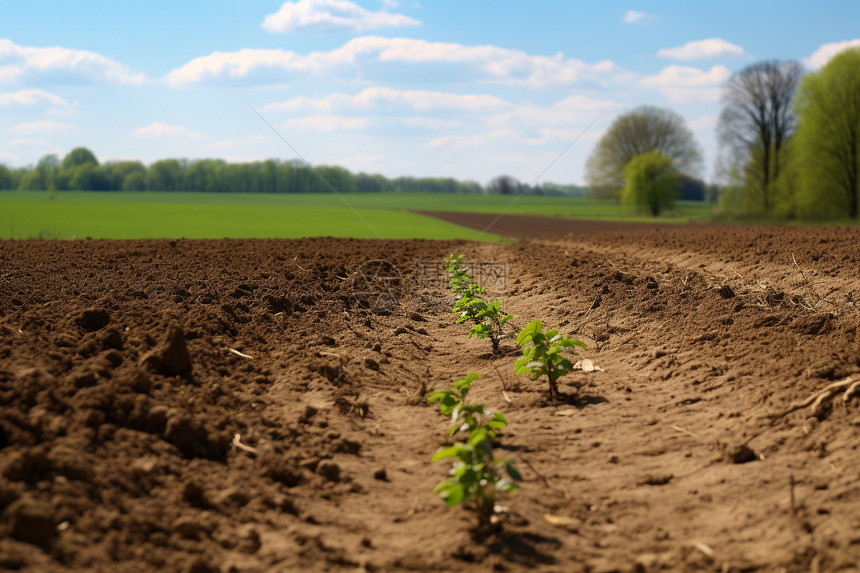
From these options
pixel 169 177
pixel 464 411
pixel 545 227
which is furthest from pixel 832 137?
pixel 169 177

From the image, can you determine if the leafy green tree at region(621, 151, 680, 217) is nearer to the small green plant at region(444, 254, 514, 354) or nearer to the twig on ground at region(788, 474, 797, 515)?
the small green plant at region(444, 254, 514, 354)

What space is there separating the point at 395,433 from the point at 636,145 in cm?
7105

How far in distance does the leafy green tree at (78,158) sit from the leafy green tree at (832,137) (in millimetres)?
93364

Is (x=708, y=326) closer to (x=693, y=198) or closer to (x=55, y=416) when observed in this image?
(x=55, y=416)

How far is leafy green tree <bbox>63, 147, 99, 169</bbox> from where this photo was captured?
9719cm

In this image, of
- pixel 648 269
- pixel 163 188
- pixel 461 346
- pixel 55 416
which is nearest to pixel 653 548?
pixel 55 416

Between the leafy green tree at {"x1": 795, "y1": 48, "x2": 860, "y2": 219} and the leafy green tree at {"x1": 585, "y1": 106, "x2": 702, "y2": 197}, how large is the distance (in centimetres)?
2880

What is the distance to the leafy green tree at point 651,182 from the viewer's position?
60.3 meters

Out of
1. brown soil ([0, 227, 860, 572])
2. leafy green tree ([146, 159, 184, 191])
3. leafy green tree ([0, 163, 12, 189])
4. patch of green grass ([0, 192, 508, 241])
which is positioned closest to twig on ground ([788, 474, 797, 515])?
brown soil ([0, 227, 860, 572])

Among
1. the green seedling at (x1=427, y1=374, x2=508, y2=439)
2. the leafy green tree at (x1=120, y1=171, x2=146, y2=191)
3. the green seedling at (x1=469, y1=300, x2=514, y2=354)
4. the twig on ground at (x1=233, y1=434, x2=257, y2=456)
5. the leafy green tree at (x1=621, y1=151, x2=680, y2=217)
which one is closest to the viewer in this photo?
the green seedling at (x1=427, y1=374, x2=508, y2=439)

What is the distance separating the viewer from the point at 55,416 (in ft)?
14.4

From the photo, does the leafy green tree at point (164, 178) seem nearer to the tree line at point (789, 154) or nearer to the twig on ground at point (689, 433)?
the tree line at point (789, 154)

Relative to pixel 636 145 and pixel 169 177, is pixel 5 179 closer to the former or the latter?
pixel 169 177

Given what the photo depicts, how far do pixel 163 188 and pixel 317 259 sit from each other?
89.4m
